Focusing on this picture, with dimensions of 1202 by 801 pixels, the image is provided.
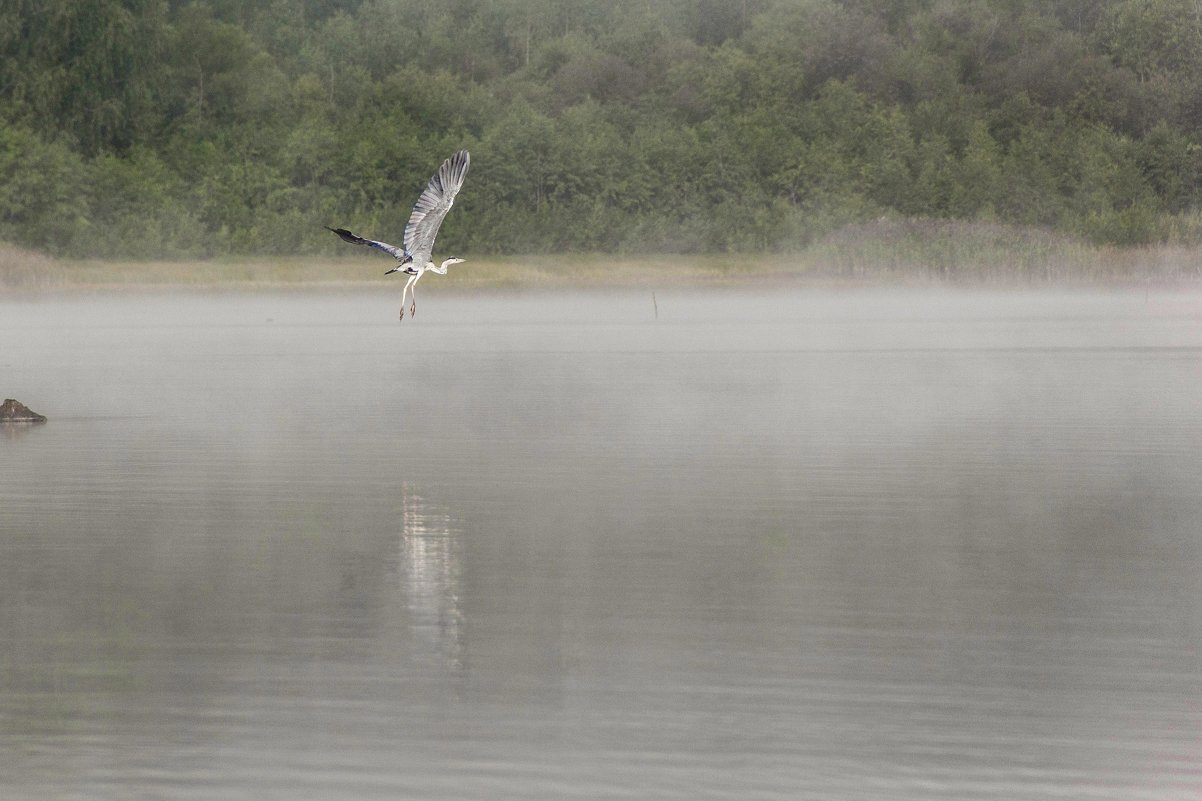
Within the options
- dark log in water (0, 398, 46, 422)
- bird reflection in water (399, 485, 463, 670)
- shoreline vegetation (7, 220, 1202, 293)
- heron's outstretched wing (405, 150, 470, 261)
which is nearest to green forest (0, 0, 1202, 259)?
shoreline vegetation (7, 220, 1202, 293)

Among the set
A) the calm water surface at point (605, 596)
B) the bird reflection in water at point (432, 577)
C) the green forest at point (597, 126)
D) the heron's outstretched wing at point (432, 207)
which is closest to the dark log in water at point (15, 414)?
the calm water surface at point (605, 596)

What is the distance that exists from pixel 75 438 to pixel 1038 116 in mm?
73927

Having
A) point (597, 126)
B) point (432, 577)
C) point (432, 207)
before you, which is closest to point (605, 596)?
point (432, 577)

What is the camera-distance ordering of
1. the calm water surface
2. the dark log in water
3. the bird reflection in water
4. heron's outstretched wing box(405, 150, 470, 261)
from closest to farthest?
the calm water surface
the bird reflection in water
the dark log in water
heron's outstretched wing box(405, 150, 470, 261)

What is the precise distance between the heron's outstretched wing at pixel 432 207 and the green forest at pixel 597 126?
1849 inches

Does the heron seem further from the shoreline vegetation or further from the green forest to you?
the green forest

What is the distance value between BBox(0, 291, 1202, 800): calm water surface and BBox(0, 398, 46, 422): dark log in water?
21.7 inches

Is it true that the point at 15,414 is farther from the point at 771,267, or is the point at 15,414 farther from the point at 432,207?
the point at 771,267

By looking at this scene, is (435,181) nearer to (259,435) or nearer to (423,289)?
(259,435)

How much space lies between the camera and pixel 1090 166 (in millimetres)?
81562

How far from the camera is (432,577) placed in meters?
11.5

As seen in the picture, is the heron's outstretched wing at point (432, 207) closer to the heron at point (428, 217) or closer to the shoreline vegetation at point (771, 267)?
the heron at point (428, 217)

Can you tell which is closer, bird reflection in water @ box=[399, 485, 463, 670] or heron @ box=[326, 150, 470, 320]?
bird reflection in water @ box=[399, 485, 463, 670]

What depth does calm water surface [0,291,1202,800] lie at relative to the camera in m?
7.74
